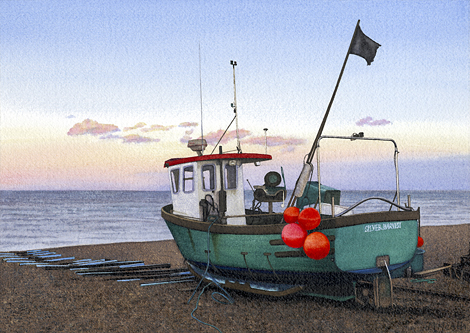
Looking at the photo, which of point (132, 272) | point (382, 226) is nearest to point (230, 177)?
point (382, 226)

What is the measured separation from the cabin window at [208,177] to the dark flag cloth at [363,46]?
3662 mm

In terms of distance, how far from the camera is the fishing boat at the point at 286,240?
6.56m

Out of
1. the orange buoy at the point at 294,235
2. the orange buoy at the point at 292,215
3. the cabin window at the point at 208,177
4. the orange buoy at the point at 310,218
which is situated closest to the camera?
the orange buoy at the point at 310,218

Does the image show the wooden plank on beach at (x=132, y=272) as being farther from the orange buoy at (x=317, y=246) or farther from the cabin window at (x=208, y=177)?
the orange buoy at (x=317, y=246)

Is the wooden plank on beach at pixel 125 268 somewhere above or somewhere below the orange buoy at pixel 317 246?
below

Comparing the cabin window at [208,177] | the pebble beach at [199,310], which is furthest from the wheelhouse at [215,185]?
the pebble beach at [199,310]

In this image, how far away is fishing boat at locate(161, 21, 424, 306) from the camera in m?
6.56

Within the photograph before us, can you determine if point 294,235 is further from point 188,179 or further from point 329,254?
point 188,179

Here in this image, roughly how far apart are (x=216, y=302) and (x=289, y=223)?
230 cm

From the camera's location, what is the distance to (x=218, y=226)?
795 cm

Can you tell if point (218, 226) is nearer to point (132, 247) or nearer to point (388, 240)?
point (388, 240)

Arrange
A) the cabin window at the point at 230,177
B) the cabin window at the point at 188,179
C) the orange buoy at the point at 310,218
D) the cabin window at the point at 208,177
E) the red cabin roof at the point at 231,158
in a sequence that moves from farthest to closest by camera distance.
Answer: the cabin window at the point at 188,179 → the cabin window at the point at 230,177 → the cabin window at the point at 208,177 → the red cabin roof at the point at 231,158 → the orange buoy at the point at 310,218

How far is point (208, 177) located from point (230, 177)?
1.56ft

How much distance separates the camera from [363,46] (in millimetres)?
7309
